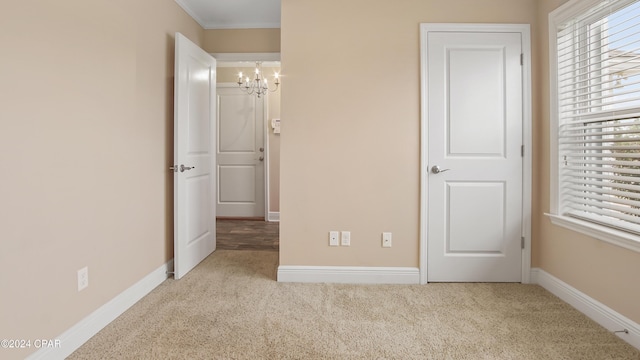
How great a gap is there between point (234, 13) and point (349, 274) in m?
2.74

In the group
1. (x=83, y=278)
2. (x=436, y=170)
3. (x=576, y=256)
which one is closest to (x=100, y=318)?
(x=83, y=278)

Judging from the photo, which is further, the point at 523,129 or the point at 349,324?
the point at 523,129

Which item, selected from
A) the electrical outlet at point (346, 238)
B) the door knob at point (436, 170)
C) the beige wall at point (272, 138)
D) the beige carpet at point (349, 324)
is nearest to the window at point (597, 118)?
the beige carpet at point (349, 324)

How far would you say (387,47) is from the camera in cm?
271

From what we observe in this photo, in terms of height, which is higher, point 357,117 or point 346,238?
point 357,117

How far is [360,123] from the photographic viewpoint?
8.96ft

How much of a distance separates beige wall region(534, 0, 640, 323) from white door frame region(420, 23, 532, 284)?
0.28ft

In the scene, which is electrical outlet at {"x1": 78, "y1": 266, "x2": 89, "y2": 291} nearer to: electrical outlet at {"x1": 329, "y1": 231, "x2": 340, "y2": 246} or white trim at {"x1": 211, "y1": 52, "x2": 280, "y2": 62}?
electrical outlet at {"x1": 329, "y1": 231, "x2": 340, "y2": 246}

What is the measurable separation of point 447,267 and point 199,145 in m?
2.46

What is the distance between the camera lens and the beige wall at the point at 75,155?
1475mm

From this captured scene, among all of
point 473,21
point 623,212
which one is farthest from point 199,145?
point 623,212

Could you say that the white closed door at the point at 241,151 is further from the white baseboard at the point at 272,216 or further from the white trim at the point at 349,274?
the white trim at the point at 349,274

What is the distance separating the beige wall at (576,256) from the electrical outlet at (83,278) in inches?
122

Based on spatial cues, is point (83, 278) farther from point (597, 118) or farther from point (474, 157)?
point (597, 118)
